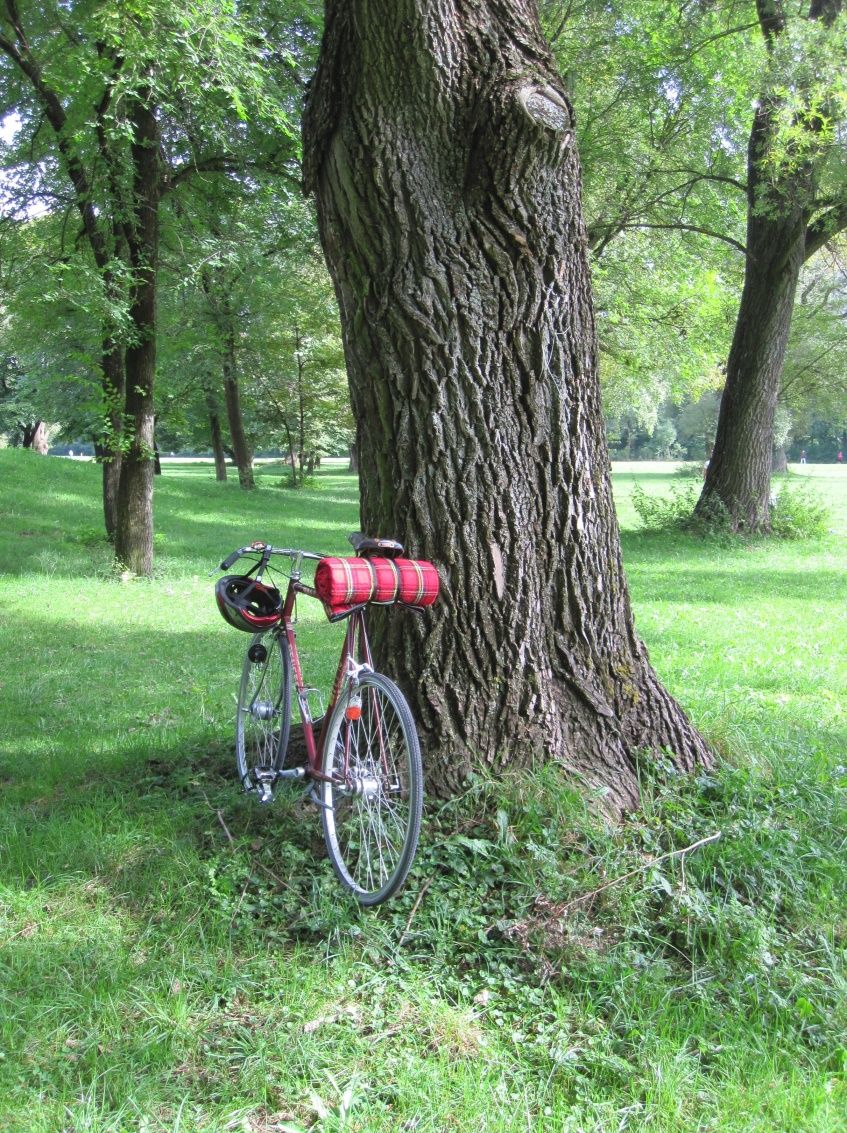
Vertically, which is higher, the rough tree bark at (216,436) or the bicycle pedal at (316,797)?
the rough tree bark at (216,436)

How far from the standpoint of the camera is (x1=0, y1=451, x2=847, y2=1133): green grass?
2502 mm

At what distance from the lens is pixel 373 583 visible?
11.1 feet

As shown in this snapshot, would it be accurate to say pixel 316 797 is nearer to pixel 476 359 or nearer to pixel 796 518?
pixel 476 359

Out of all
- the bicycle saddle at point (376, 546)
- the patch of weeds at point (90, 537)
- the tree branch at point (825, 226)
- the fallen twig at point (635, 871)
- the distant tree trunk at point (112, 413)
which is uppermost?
the tree branch at point (825, 226)

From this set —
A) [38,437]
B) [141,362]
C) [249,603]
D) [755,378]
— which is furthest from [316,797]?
[38,437]

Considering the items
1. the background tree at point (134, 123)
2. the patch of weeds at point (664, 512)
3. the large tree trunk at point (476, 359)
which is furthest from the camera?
the patch of weeds at point (664, 512)

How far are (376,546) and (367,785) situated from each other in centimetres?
92

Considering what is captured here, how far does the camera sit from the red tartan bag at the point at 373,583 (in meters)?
3.34

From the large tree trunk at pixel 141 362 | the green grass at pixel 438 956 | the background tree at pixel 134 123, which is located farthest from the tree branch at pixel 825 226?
the green grass at pixel 438 956

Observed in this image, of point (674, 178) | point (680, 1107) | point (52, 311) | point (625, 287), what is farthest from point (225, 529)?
point (680, 1107)

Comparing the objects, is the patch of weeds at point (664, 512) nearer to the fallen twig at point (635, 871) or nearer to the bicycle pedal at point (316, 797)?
the fallen twig at point (635, 871)

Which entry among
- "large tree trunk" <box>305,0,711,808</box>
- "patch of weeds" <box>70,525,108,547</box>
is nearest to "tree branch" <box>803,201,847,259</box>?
"large tree trunk" <box>305,0,711,808</box>

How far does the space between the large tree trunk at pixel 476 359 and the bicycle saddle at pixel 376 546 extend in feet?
0.60

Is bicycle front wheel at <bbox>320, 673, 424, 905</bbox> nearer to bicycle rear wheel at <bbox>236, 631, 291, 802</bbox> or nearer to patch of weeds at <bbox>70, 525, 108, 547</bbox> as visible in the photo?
bicycle rear wheel at <bbox>236, 631, 291, 802</bbox>
